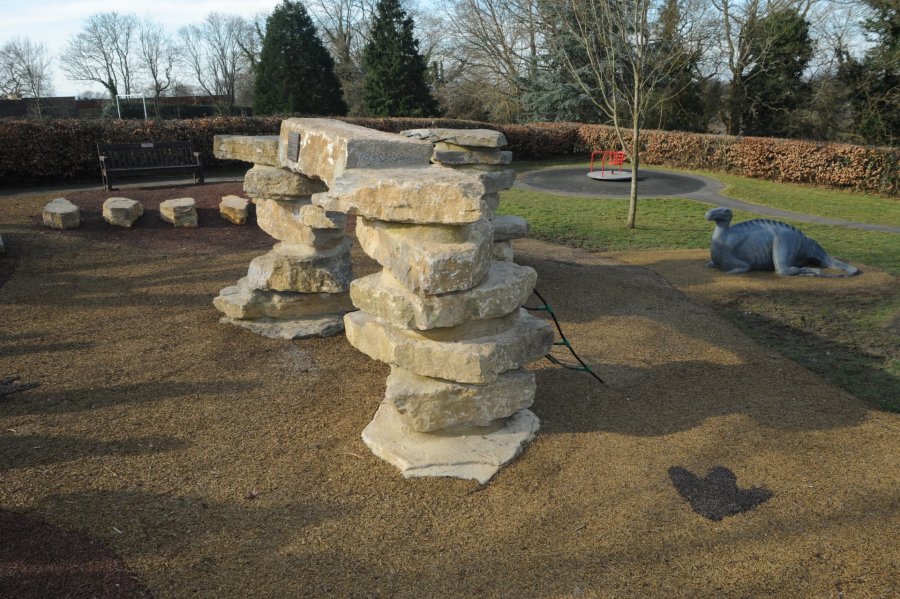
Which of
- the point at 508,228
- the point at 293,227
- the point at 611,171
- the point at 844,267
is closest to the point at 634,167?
the point at 844,267

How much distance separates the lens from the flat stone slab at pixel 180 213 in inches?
473

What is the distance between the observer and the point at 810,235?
1280 cm

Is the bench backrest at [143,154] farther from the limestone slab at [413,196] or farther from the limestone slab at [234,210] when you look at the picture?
the limestone slab at [413,196]

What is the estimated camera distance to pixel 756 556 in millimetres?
3539

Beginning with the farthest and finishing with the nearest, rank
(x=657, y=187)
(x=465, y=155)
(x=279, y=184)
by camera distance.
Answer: (x=657, y=187) < (x=465, y=155) < (x=279, y=184)

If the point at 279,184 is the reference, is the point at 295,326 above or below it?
below

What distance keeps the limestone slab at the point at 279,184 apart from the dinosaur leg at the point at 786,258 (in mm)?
6960

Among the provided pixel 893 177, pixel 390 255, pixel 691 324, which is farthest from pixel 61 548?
pixel 893 177

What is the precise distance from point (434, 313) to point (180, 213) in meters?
9.67

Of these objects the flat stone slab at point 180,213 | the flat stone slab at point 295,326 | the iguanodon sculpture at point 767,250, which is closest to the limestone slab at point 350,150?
the flat stone slab at point 295,326

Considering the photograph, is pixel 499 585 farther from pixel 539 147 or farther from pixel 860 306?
pixel 539 147

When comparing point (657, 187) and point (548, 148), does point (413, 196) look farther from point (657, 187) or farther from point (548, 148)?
point (548, 148)

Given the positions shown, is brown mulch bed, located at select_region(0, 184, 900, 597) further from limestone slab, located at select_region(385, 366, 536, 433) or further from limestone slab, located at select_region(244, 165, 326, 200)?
limestone slab, located at select_region(244, 165, 326, 200)

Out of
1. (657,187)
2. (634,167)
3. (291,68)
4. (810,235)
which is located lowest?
(810,235)
